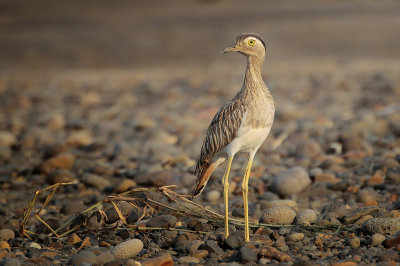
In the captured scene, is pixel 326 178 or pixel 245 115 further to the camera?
pixel 326 178

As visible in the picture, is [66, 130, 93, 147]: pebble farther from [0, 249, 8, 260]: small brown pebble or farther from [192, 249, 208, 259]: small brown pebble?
[192, 249, 208, 259]: small brown pebble

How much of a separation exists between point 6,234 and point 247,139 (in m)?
2.03

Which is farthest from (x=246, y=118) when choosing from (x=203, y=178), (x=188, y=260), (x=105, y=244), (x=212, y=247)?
(x=105, y=244)

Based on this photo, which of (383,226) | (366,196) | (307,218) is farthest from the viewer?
(366,196)

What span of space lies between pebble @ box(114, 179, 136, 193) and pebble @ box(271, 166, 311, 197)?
1479 mm

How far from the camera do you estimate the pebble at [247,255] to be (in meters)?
3.56

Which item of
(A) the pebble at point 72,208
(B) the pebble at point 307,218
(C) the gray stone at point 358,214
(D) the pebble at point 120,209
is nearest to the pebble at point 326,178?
(C) the gray stone at point 358,214

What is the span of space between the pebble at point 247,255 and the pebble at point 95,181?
2.93 meters

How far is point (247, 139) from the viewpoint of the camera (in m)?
4.06

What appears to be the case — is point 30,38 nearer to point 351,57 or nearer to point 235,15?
point 235,15

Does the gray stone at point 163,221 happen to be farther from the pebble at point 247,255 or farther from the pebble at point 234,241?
the pebble at point 247,255

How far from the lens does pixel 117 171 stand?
6.66m

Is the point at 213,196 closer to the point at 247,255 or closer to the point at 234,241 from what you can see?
the point at 234,241

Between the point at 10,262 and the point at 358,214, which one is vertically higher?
the point at 358,214
